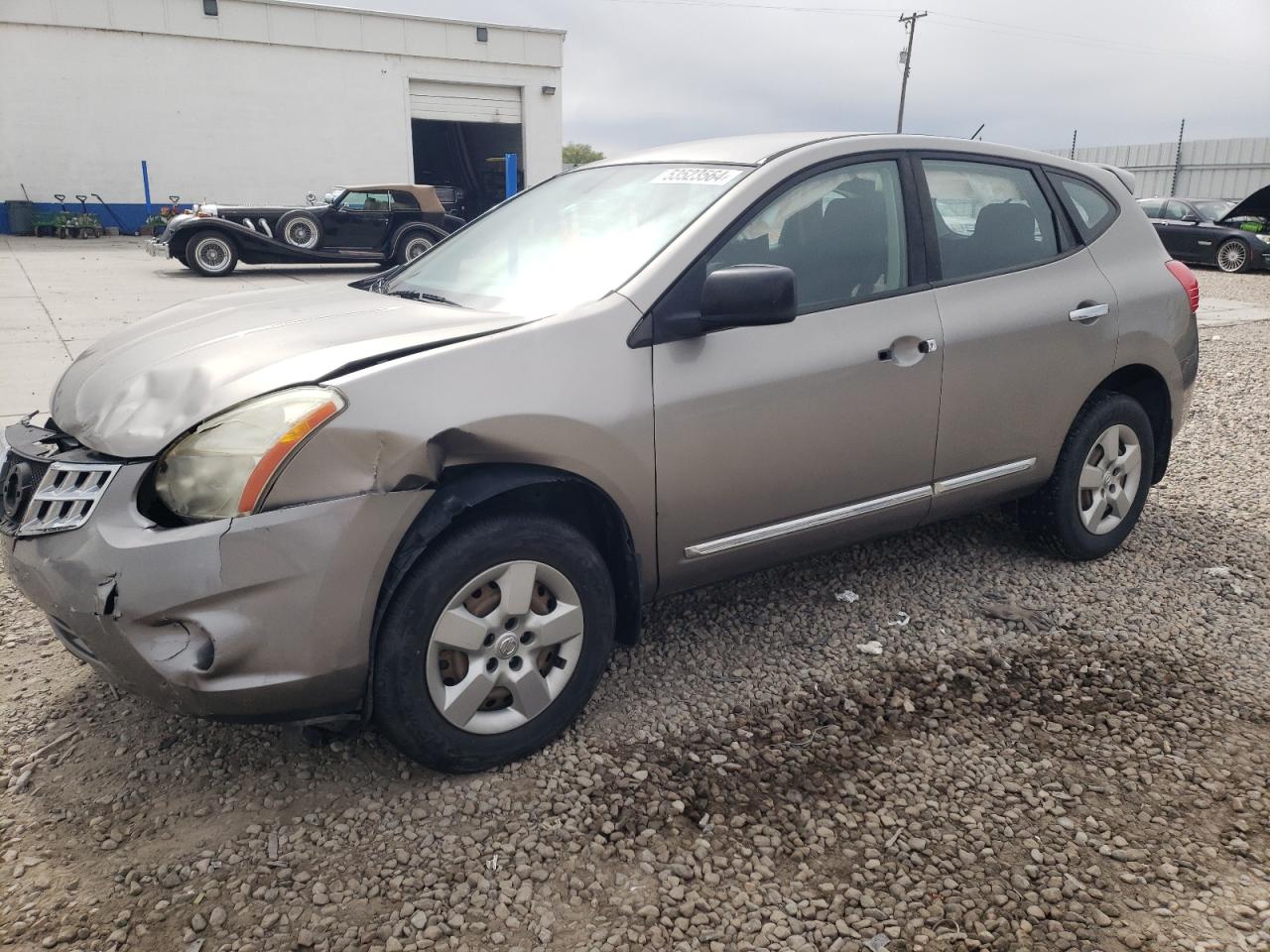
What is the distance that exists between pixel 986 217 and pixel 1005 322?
46 cm

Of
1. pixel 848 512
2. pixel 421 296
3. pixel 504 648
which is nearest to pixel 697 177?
pixel 421 296

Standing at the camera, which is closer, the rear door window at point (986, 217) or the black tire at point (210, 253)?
the rear door window at point (986, 217)

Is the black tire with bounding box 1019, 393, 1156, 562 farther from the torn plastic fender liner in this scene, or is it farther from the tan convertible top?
the tan convertible top

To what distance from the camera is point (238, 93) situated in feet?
81.6

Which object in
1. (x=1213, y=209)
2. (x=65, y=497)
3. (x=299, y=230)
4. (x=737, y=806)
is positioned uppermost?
(x=1213, y=209)

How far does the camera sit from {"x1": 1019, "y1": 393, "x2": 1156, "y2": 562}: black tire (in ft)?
12.6

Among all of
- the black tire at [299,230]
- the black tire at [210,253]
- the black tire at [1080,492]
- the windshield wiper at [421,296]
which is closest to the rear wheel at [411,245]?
the black tire at [299,230]

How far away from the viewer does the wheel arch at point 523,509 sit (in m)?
2.35

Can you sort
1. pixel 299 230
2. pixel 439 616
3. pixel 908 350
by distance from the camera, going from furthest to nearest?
1. pixel 299 230
2. pixel 908 350
3. pixel 439 616

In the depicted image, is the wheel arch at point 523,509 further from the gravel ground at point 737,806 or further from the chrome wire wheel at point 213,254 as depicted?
the chrome wire wheel at point 213,254

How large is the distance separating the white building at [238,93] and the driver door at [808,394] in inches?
1018

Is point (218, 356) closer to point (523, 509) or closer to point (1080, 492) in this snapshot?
point (523, 509)

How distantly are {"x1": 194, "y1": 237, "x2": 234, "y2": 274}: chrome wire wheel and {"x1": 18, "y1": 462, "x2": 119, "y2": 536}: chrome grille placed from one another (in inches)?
583

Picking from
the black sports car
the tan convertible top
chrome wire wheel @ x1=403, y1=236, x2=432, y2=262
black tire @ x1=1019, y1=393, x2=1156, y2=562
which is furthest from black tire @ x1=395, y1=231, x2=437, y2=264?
black tire @ x1=1019, y1=393, x2=1156, y2=562
